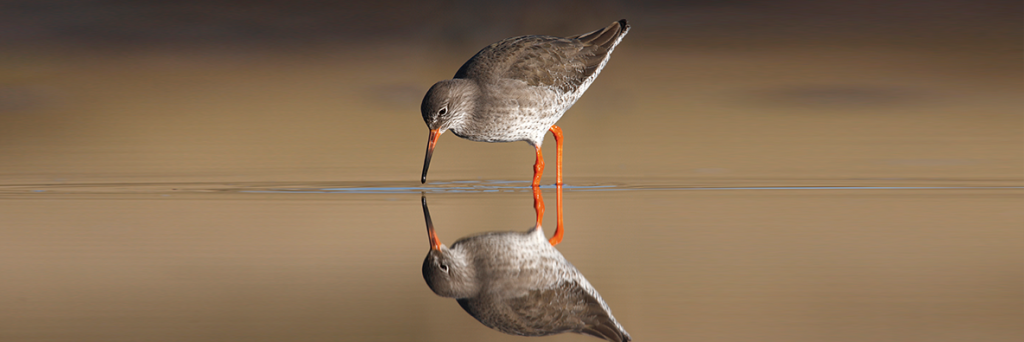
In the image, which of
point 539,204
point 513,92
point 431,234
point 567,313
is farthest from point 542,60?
point 567,313

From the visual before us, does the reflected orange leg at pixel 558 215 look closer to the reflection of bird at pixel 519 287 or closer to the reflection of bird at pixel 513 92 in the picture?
the reflection of bird at pixel 519 287

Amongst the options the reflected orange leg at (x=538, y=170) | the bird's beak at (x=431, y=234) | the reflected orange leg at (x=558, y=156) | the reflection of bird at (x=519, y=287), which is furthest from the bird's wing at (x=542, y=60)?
the reflection of bird at (x=519, y=287)

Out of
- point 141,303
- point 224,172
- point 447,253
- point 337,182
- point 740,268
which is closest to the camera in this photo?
point 141,303

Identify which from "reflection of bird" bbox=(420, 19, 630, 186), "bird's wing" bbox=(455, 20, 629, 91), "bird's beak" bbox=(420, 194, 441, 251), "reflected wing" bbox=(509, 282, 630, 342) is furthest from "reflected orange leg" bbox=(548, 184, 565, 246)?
"reflected wing" bbox=(509, 282, 630, 342)

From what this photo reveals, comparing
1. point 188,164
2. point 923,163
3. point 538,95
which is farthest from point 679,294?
point 188,164

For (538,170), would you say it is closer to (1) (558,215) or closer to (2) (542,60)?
(2) (542,60)

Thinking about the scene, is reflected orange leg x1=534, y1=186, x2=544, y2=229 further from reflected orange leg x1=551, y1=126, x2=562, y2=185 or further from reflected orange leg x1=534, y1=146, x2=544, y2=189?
reflected orange leg x1=551, y1=126, x2=562, y2=185

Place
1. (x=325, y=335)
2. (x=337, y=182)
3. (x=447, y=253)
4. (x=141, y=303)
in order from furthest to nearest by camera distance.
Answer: (x=337, y=182) < (x=447, y=253) < (x=141, y=303) < (x=325, y=335)

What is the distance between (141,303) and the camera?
339 cm

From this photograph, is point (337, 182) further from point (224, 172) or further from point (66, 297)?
point (66, 297)

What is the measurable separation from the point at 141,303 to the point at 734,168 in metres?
4.91

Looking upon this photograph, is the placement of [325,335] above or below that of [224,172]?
below

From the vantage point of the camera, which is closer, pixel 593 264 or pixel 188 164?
pixel 593 264

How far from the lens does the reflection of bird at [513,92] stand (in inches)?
258
